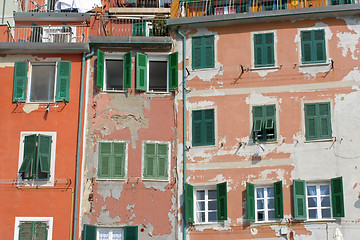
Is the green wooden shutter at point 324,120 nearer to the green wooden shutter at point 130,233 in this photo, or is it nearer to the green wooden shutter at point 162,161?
the green wooden shutter at point 162,161

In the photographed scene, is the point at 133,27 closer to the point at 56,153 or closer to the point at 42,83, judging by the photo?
the point at 42,83

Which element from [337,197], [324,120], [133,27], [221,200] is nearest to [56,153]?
[133,27]

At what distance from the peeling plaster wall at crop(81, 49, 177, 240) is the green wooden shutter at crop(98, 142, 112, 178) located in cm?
20

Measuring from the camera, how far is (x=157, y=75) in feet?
110

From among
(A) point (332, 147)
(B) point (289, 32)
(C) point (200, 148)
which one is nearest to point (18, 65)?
(C) point (200, 148)

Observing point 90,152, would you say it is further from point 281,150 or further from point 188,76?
point 281,150

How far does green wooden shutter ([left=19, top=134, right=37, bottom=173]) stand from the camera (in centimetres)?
3127

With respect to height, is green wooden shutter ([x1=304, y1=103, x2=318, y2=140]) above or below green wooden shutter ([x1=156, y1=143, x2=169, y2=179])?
above

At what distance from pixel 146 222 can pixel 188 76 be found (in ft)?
20.9

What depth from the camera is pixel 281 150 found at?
3097 centimetres

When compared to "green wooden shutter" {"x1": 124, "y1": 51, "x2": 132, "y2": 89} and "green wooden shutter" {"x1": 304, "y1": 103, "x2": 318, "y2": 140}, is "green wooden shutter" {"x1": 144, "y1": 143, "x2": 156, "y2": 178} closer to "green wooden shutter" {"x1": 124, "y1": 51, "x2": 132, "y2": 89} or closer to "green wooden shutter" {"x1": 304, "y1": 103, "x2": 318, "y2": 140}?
"green wooden shutter" {"x1": 124, "y1": 51, "x2": 132, "y2": 89}

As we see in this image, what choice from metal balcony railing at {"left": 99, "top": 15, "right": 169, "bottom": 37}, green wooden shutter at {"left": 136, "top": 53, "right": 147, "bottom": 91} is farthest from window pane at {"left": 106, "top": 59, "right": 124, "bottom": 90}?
metal balcony railing at {"left": 99, "top": 15, "right": 169, "bottom": 37}

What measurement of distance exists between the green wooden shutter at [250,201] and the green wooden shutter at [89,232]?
20.0 ft

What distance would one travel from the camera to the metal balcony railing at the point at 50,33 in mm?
33938
